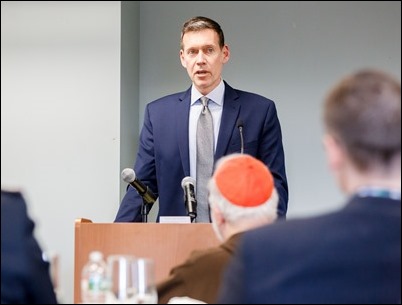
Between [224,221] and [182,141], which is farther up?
[182,141]

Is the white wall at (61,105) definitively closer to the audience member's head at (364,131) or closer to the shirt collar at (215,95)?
the shirt collar at (215,95)

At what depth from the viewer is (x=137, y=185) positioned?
281cm

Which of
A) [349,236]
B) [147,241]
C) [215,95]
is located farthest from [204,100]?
[349,236]

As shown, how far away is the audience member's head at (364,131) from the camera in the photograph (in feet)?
4.56

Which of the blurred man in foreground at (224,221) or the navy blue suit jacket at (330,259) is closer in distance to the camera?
the navy blue suit jacket at (330,259)

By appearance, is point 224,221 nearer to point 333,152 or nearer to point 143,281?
point 143,281

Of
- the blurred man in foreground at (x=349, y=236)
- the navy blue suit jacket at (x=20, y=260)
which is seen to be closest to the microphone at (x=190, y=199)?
the navy blue suit jacket at (x=20, y=260)

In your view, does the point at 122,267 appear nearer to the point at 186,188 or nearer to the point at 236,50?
the point at 186,188

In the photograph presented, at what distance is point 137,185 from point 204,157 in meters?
0.53

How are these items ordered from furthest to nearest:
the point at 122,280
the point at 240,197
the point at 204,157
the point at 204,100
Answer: the point at 204,100 → the point at 204,157 → the point at 240,197 → the point at 122,280

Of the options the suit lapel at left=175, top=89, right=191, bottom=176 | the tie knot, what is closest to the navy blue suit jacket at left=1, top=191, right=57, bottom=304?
the suit lapel at left=175, top=89, right=191, bottom=176

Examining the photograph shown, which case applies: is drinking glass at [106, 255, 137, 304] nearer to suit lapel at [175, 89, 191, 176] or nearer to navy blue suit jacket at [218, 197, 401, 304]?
navy blue suit jacket at [218, 197, 401, 304]

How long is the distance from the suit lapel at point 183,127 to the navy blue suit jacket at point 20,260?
5.58 feet

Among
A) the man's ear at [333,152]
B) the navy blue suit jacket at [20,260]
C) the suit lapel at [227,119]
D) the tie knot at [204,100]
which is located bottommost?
the navy blue suit jacket at [20,260]
